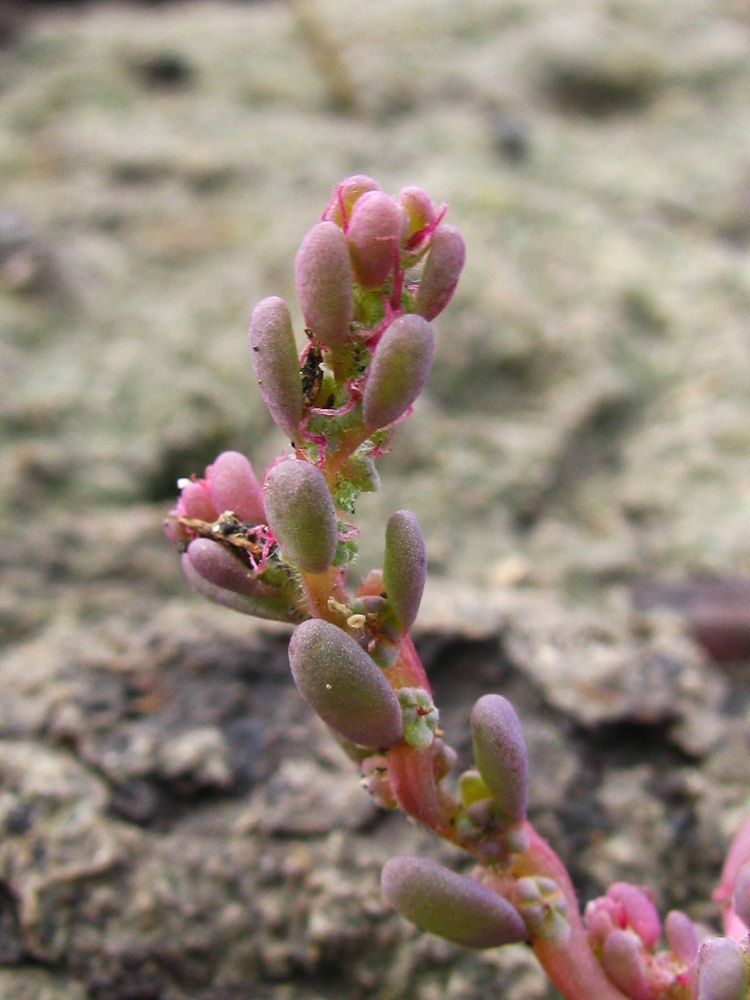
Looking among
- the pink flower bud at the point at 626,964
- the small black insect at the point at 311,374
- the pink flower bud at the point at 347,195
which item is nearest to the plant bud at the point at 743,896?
the pink flower bud at the point at 626,964

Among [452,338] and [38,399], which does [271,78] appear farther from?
[38,399]

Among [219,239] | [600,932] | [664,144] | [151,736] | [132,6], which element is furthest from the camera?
[132,6]

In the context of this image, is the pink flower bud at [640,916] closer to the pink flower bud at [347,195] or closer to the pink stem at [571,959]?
the pink stem at [571,959]

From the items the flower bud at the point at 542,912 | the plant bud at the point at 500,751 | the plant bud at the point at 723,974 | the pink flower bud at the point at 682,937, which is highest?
the plant bud at the point at 500,751

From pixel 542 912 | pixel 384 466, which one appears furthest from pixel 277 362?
pixel 384 466

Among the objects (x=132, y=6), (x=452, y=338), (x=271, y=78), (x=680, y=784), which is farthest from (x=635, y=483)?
(x=132, y=6)

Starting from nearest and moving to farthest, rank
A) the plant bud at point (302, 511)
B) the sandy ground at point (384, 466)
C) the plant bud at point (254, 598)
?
the plant bud at point (302, 511), the plant bud at point (254, 598), the sandy ground at point (384, 466)

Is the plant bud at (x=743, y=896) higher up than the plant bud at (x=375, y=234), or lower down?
lower down
